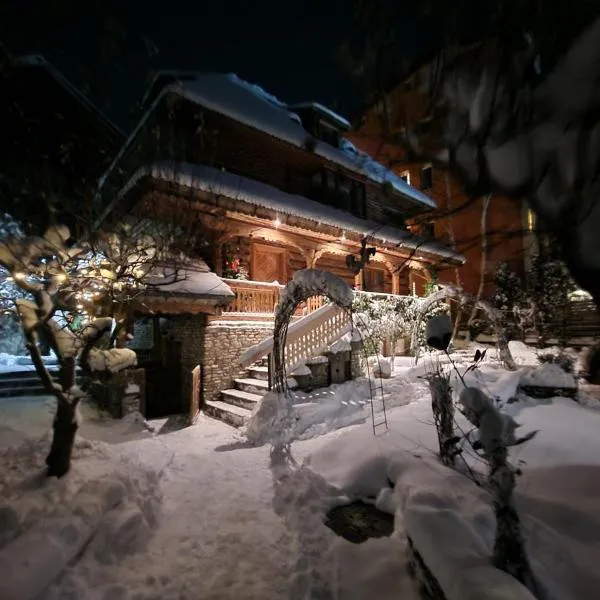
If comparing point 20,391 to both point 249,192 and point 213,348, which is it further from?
point 249,192

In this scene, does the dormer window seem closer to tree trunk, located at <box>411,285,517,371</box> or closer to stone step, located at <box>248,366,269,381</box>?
tree trunk, located at <box>411,285,517,371</box>

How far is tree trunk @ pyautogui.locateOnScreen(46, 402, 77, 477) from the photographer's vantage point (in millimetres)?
4473

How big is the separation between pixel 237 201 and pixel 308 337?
4.73 m

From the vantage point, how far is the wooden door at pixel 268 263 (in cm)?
1418

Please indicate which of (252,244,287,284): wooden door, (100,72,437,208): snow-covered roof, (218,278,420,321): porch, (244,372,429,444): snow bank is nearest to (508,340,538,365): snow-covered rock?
(244,372,429,444): snow bank

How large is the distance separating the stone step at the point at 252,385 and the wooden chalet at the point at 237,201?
0.16 feet

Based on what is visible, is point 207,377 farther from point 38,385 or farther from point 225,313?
point 38,385

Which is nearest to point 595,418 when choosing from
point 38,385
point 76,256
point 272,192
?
point 76,256

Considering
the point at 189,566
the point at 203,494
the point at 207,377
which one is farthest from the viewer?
the point at 207,377

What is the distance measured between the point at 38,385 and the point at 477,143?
1431 cm

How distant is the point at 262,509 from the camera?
444cm

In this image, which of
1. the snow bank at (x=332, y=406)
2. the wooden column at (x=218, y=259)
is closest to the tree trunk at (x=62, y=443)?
the snow bank at (x=332, y=406)

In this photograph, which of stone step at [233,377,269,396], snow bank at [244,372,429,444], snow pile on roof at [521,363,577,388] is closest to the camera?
snow bank at [244,372,429,444]

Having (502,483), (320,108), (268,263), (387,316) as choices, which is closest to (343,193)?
(320,108)
